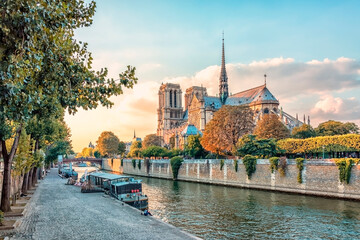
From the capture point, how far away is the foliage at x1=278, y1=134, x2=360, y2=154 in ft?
130

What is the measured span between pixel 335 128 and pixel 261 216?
44.6 meters

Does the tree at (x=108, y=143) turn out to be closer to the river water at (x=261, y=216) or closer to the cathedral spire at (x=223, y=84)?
the cathedral spire at (x=223, y=84)

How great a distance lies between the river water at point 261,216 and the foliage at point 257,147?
12035 millimetres

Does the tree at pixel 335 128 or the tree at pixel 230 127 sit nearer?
the tree at pixel 230 127

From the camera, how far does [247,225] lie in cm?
2109

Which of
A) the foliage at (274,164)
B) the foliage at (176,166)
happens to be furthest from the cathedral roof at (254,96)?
the foliage at (274,164)

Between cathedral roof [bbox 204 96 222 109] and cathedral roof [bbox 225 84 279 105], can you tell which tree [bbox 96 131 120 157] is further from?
cathedral roof [bbox 225 84 279 105]

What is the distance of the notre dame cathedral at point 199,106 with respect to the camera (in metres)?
85.7

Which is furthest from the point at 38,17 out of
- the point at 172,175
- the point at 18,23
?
the point at 172,175

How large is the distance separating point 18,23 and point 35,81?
3.23 meters

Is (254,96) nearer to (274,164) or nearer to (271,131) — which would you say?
(271,131)

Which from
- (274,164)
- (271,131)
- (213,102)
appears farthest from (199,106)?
(274,164)

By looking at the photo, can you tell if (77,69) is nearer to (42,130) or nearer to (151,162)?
(42,130)

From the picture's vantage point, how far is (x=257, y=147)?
1785 inches
